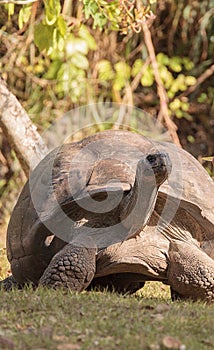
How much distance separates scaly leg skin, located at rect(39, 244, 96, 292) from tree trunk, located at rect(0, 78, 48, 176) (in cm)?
282

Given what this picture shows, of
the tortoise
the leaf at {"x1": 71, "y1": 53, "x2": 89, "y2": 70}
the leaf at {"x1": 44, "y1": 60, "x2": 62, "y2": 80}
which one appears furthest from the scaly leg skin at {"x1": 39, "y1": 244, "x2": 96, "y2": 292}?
the leaf at {"x1": 44, "y1": 60, "x2": 62, "y2": 80}

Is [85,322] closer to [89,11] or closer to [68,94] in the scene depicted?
[89,11]

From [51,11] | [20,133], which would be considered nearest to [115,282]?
[51,11]

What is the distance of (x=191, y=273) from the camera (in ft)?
14.3

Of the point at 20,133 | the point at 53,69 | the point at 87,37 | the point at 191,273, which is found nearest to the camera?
the point at 191,273

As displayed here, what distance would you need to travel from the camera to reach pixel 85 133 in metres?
9.62

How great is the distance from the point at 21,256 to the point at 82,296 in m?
0.89

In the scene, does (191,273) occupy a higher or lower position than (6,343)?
lower

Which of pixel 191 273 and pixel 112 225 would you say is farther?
pixel 112 225

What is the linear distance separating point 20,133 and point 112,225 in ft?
9.02

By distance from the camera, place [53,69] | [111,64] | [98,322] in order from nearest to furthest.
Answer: [98,322]
[53,69]
[111,64]

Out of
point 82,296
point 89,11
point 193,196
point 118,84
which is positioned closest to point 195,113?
point 118,84

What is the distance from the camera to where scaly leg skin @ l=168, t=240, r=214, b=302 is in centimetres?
437

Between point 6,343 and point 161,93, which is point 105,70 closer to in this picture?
point 161,93
